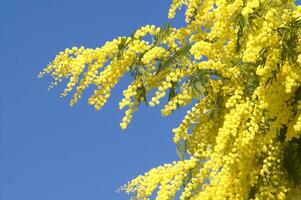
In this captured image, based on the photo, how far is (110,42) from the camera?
748 centimetres

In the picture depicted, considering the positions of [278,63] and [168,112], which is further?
[168,112]

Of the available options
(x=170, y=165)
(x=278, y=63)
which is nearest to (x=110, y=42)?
(x=170, y=165)

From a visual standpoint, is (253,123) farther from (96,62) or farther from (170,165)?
(96,62)

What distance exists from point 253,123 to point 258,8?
1142 millimetres

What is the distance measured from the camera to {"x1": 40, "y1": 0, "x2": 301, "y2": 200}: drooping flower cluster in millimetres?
6566

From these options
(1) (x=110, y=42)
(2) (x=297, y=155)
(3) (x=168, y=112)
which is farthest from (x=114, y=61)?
(2) (x=297, y=155)

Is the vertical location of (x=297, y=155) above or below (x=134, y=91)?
below

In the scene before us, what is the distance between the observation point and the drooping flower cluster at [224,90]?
657cm

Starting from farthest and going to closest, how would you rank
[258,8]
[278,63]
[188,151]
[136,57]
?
[188,151] → [136,57] → [258,8] → [278,63]

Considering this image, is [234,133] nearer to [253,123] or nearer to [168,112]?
[253,123]

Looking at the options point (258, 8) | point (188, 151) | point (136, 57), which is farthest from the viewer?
point (188, 151)

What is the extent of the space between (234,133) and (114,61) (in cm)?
165

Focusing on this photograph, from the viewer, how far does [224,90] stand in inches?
289

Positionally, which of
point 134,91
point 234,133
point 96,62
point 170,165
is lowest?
point 234,133
